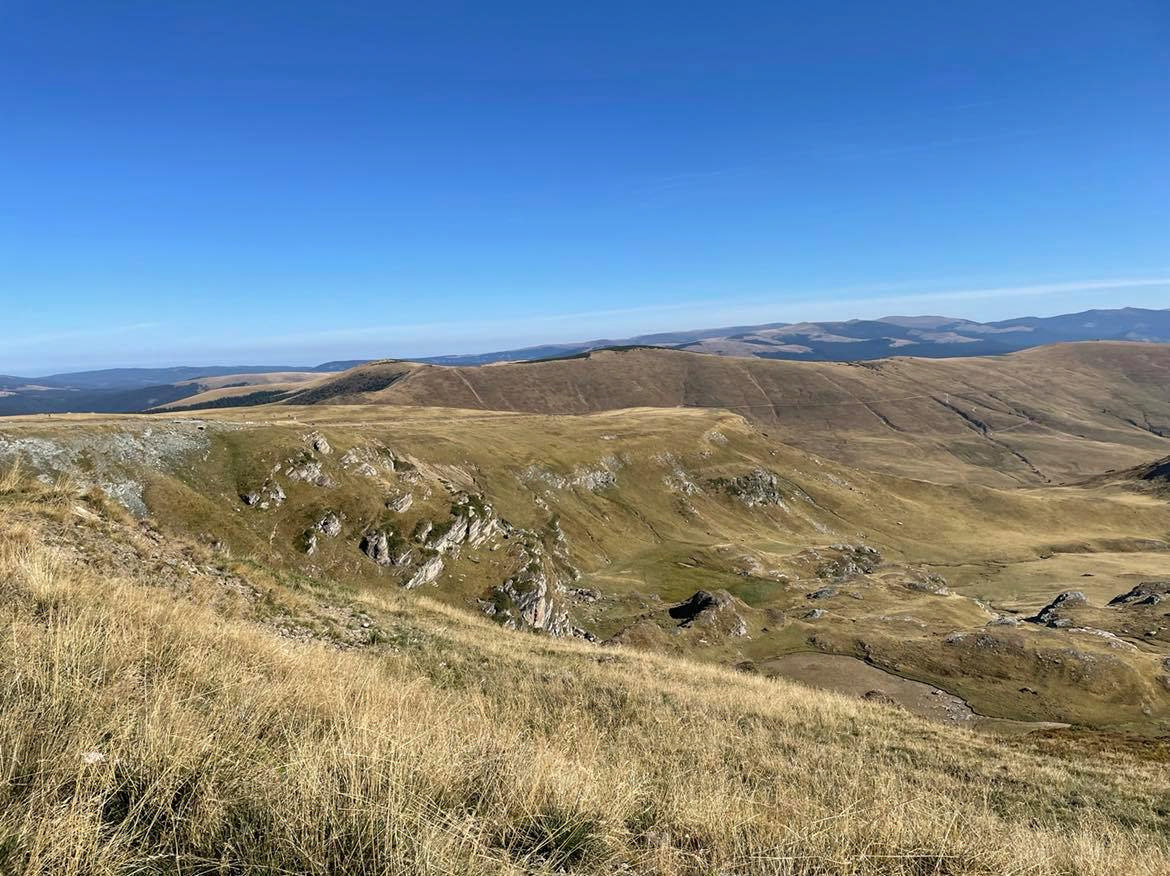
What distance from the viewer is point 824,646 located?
220ft

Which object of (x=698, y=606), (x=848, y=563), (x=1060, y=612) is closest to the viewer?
(x=698, y=606)

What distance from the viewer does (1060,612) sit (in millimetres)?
82500

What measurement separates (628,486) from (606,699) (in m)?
109

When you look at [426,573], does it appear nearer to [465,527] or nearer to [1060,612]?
[465,527]

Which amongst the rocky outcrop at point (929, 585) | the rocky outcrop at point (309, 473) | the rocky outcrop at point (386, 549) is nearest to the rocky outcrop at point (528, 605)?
the rocky outcrop at point (386, 549)

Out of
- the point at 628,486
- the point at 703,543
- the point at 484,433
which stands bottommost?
the point at 703,543

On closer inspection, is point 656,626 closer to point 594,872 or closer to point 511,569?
point 511,569

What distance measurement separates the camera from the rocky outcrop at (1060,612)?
7806cm

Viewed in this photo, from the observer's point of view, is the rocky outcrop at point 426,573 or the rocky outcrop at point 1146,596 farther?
the rocky outcrop at point 1146,596

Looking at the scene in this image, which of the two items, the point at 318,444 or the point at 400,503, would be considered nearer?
the point at 400,503

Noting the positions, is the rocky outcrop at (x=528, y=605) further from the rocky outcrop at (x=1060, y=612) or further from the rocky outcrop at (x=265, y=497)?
the rocky outcrop at (x=1060, y=612)

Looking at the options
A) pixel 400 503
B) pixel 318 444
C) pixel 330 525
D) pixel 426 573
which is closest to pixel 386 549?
pixel 426 573

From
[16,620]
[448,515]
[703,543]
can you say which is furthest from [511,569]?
[16,620]

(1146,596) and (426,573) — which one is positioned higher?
(426,573)
